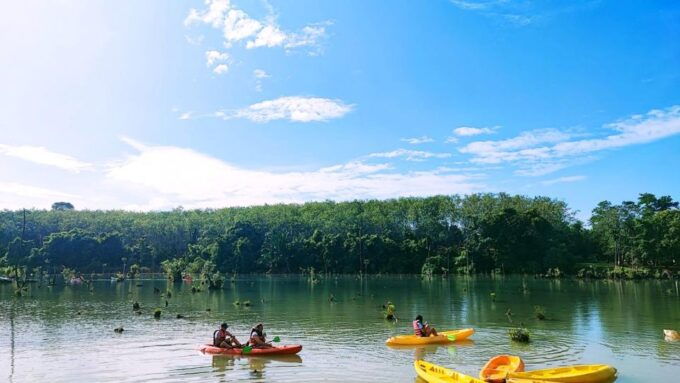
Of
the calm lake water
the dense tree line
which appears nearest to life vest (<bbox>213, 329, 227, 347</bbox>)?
the calm lake water

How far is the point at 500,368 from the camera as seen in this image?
1875 cm

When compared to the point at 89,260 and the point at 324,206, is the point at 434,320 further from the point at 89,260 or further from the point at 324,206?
the point at 324,206

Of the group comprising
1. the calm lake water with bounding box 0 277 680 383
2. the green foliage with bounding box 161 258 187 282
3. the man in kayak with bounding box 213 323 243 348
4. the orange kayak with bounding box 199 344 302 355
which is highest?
the green foliage with bounding box 161 258 187 282

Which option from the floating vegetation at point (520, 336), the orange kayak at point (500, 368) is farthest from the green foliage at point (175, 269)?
the orange kayak at point (500, 368)

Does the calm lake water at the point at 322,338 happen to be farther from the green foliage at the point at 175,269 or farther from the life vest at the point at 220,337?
the green foliage at the point at 175,269

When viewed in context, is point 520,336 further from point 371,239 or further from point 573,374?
point 371,239

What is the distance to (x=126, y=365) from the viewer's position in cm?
2248

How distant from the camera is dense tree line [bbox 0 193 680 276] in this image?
4087 inches

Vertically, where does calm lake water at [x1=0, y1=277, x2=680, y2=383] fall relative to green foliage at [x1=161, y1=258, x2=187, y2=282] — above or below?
below

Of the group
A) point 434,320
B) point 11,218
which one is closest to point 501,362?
point 434,320

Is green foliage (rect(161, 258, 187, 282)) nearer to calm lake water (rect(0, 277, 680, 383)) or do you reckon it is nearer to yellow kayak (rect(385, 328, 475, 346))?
calm lake water (rect(0, 277, 680, 383))

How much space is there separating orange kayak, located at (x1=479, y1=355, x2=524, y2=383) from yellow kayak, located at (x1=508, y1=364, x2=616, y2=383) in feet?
1.38

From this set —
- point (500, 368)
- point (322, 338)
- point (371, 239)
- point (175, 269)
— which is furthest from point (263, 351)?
point (371, 239)

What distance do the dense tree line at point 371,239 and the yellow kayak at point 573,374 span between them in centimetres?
7867
